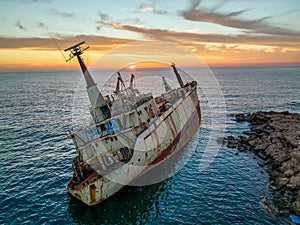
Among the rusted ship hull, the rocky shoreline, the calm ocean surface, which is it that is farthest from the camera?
the rocky shoreline

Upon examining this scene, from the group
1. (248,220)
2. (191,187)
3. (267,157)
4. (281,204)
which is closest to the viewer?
(248,220)

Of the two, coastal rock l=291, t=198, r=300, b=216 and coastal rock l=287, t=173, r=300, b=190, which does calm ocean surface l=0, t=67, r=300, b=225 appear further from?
coastal rock l=287, t=173, r=300, b=190

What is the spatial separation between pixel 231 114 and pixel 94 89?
128ft

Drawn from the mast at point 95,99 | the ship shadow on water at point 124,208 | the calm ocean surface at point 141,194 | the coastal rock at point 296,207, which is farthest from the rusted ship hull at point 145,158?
the coastal rock at point 296,207

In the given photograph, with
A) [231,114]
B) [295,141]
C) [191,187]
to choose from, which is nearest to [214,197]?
[191,187]

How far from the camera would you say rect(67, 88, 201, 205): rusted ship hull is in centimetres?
1995

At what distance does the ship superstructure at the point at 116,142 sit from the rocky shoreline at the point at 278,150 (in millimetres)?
12282

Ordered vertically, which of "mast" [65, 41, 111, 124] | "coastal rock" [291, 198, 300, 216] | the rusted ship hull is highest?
"mast" [65, 41, 111, 124]

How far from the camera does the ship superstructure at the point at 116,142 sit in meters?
20.8

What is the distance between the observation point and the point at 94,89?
997 inches

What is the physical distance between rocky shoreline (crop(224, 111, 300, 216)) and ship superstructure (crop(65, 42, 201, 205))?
484 inches

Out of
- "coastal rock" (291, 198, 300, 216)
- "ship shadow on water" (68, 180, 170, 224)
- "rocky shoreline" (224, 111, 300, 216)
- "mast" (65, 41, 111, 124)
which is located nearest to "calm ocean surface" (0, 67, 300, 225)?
"ship shadow on water" (68, 180, 170, 224)

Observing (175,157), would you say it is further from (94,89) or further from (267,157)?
(94,89)

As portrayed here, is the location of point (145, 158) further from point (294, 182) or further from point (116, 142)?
point (294, 182)
